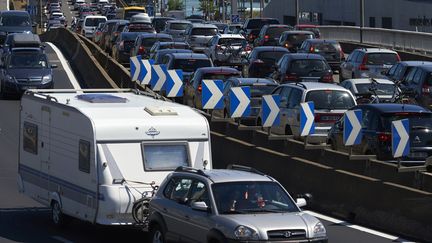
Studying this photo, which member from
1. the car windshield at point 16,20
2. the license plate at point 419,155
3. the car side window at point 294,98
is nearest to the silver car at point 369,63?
the car side window at point 294,98

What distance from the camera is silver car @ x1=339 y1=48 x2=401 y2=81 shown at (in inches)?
1650

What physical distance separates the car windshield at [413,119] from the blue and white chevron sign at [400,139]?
85.6 inches

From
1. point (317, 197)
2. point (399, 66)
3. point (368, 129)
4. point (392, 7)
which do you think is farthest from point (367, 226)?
point (392, 7)

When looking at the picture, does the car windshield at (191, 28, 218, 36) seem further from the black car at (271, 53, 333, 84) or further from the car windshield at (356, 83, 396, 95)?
the car windshield at (356, 83, 396, 95)

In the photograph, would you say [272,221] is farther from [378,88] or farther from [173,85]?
[173,85]

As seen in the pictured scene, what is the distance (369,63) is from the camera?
4225cm

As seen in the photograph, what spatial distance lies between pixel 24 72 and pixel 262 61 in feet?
27.9

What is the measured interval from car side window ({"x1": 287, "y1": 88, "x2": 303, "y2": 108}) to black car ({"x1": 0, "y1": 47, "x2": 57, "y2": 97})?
16.8 metres

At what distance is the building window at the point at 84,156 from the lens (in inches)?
723

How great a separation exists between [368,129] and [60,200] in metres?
7.31

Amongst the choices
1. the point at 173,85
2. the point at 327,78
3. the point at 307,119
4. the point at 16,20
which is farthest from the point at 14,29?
the point at 307,119

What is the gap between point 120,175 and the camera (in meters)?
18.1

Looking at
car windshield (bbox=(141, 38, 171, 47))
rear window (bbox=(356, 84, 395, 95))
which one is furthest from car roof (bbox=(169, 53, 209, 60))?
car windshield (bbox=(141, 38, 171, 47))

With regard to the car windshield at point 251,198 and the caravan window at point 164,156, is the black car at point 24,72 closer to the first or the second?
the caravan window at point 164,156
